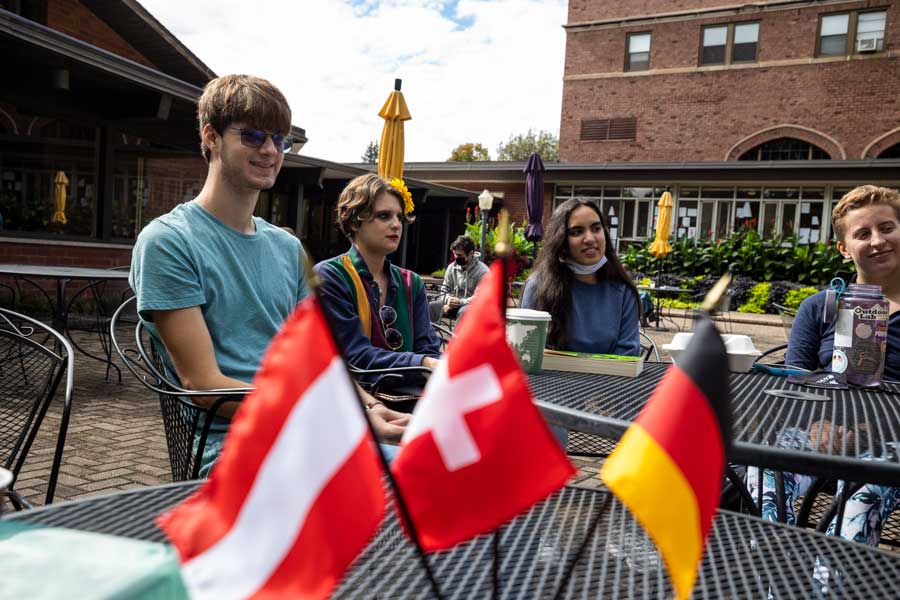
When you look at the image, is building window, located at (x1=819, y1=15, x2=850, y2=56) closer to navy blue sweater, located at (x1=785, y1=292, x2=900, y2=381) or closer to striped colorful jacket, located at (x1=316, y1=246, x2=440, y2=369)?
navy blue sweater, located at (x1=785, y1=292, x2=900, y2=381)

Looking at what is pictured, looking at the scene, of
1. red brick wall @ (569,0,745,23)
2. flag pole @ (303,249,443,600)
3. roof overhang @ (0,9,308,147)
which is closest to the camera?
flag pole @ (303,249,443,600)

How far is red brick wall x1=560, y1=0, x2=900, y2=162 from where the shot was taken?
77.9ft

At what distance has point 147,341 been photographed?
2496 millimetres

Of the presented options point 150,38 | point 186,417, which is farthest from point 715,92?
point 186,417

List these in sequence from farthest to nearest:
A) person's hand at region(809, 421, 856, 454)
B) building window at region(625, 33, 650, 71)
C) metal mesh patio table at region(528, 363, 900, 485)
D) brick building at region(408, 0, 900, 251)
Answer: building window at region(625, 33, 650, 71) → brick building at region(408, 0, 900, 251) → person's hand at region(809, 421, 856, 454) → metal mesh patio table at region(528, 363, 900, 485)

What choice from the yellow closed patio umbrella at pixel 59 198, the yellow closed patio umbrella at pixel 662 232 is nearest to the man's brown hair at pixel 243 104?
the yellow closed patio umbrella at pixel 59 198

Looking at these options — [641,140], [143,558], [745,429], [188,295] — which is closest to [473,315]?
[143,558]

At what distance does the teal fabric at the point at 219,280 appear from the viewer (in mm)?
1940

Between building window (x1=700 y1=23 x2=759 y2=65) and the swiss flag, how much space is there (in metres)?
28.2

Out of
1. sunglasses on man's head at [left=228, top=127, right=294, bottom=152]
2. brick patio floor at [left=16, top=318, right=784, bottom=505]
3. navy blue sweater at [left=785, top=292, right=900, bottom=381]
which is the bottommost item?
brick patio floor at [left=16, top=318, right=784, bottom=505]

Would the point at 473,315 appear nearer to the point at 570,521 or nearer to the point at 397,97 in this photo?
the point at 570,521

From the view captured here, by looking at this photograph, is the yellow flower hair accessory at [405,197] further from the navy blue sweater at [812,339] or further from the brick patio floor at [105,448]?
the navy blue sweater at [812,339]

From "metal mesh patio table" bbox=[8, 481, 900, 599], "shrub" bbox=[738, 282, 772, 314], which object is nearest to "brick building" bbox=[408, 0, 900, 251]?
"shrub" bbox=[738, 282, 772, 314]

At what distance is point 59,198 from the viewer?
35.0 ft
